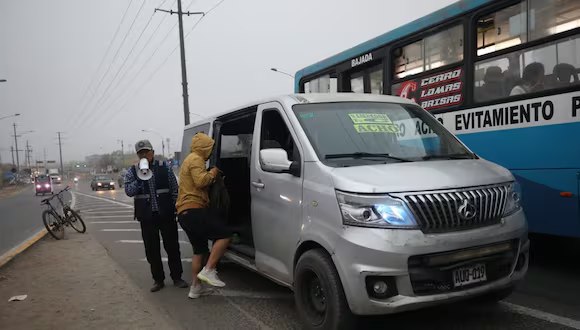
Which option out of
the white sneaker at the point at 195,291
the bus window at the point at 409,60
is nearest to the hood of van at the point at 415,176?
the white sneaker at the point at 195,291

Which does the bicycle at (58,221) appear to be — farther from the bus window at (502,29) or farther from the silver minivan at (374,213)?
the bus window at (502,29)

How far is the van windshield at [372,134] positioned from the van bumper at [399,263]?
2.51 feet

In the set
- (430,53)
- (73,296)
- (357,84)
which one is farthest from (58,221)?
(430,53)

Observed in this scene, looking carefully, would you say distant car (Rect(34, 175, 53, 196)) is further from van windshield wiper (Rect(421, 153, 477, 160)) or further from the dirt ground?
van windshield wiper (Rect(421, 153, 477, 160))

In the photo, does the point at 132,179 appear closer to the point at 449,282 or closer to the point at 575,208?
the point at 449,282

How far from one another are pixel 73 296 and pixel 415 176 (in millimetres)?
4421

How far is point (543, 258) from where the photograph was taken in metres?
6.29

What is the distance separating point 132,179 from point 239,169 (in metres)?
1.53

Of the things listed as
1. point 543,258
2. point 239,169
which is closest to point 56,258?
point 239,169

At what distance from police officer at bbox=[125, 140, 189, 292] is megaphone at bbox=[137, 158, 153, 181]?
6 centimetres

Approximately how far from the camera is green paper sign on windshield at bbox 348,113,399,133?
423 centimetres

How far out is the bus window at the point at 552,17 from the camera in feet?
15.7

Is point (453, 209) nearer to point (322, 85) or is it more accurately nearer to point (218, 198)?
point (218, 198)

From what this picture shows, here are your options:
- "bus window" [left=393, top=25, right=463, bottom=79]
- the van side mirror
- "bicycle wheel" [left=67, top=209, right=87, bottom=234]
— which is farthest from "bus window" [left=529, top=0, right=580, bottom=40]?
"bicycle wheel" [left=67, top=209, right=87, bottom=234]
